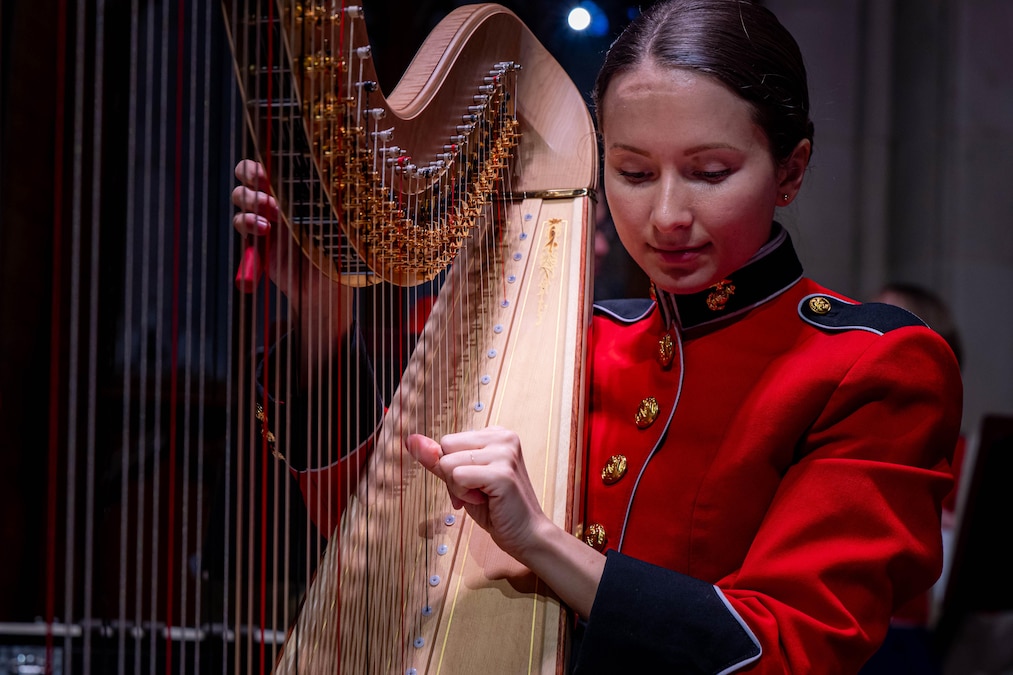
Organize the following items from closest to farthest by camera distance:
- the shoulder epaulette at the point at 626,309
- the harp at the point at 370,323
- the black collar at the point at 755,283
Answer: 1. the harp at the point at 370,323
2. the black collar at the point at 755,283
3. the shoulder epaulette at the point at 626,309

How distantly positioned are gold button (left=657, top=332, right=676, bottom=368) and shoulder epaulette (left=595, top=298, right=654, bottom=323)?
127 millimetres

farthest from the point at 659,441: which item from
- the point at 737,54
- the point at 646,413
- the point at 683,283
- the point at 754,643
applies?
the point at 737,54

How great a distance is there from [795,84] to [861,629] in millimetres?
560

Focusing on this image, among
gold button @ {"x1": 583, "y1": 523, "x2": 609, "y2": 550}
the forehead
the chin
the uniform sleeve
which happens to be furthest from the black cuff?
the forehead

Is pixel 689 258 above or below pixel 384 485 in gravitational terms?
above

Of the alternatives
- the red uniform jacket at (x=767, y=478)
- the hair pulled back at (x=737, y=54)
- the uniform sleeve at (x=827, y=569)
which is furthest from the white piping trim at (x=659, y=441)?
the hair pulled back at (x=737, y=54)

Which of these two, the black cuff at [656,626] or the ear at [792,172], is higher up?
the ear at [792,172]

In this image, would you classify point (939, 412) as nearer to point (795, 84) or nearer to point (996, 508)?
point (795, 84)

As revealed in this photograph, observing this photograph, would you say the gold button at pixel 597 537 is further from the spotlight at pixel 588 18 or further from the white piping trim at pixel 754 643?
the spotlight at pixel 588 18

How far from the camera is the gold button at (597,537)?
3.39 feet

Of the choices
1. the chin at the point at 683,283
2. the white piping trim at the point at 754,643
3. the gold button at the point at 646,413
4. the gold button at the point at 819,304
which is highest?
the chin at the point at 683,283

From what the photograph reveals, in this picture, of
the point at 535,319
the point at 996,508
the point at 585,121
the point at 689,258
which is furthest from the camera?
the point at 996,508

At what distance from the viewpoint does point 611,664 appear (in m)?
0.87

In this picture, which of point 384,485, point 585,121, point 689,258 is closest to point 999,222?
point 585,121
